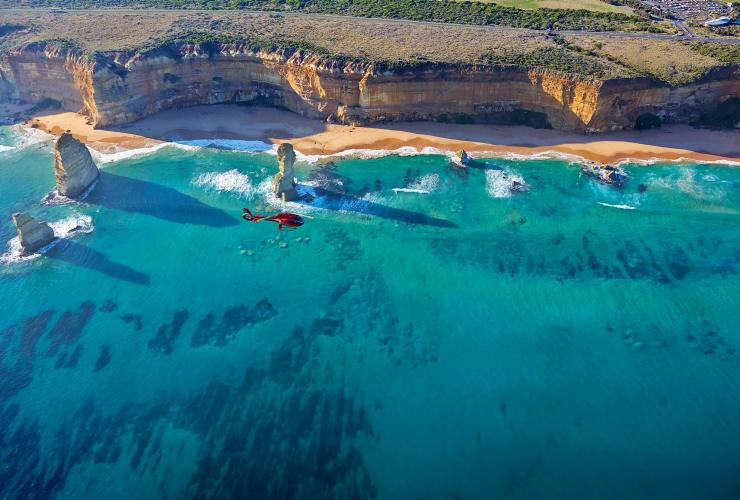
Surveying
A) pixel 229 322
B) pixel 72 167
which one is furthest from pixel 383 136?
pixel 72 167

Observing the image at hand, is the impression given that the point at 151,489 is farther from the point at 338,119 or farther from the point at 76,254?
the point at 338,119

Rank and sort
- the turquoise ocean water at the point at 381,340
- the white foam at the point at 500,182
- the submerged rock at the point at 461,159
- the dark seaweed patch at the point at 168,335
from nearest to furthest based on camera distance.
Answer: the turquoise ocean water at the point at 381,340, the dark seaweed patch at the point at 168,335, the white foam at the point at 500,182, the submerged rock at the point at 461,159

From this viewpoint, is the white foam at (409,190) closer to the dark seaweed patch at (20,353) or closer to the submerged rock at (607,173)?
the submerged rock at (607,173)

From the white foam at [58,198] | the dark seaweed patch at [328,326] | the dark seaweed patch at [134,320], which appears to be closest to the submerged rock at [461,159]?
the dark seaweed patch at [328,326]

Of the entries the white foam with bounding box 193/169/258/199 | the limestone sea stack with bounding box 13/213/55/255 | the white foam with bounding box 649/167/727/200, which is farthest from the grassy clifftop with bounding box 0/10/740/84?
the limestone sea stack with bounding box 13/213/55/255

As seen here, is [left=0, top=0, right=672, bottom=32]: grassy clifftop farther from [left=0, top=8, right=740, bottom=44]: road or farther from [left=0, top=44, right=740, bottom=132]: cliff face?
[left=0, top=44, right=740, bottom=132]: cliff face

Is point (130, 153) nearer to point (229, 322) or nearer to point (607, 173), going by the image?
point (229, 322)
